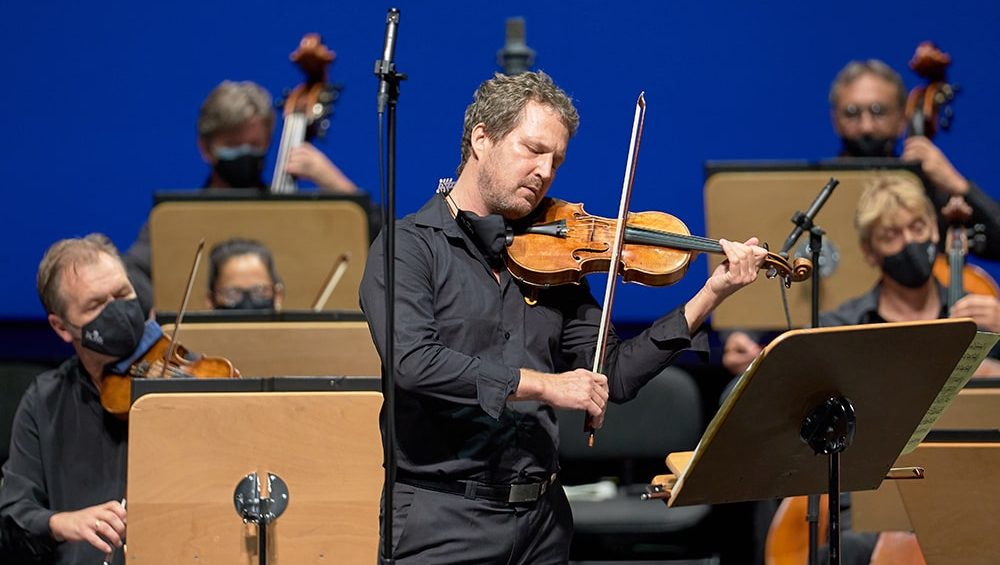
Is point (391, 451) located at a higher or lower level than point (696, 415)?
lower

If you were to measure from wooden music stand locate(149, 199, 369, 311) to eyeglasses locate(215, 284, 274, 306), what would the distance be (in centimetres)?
18

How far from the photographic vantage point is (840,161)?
13.4 feet

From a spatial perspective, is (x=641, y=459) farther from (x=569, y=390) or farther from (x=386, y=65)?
(x=386, y=65)

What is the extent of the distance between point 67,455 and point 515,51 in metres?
1.84

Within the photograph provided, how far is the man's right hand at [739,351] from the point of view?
13.8 feet

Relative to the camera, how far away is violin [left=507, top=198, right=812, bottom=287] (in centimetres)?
241

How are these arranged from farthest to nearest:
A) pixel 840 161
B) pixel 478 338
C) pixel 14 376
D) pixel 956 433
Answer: pixel 840 161 < pixel 14 376 < pixel 956 433 < pixel 478 338

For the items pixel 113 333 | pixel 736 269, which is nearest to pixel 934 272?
pixel 736 269

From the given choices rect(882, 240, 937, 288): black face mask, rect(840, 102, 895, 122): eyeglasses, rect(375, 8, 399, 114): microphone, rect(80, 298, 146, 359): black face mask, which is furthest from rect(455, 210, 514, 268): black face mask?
rect(840, 102, 895, 122): eyeglasses

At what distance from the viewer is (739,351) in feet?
13.9

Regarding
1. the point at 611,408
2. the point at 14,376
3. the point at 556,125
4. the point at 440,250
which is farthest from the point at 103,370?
the point at 611,408

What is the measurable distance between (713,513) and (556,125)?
7.09 feet

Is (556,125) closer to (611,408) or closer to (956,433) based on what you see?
(956,433)

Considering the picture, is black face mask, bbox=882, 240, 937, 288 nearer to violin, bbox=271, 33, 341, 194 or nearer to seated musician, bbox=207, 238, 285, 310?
seated musician, bbox=207, 238, 285, 310
